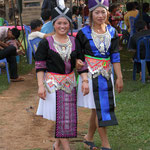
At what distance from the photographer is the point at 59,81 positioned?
3.84 meters

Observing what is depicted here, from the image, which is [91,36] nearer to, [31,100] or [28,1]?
[31,100]

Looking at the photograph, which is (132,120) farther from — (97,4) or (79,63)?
(97,4)

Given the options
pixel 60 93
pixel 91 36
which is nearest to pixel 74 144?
pixel 60 93

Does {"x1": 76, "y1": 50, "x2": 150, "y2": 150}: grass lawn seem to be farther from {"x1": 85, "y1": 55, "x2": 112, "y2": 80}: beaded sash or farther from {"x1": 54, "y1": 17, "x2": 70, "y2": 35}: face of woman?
{"x1": 54, "y1": 17, "x2": 70, "y2": 35}: face of woman

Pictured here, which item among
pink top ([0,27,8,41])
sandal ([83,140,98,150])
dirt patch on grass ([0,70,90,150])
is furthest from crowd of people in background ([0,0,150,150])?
pink top ([0,27,8,41])

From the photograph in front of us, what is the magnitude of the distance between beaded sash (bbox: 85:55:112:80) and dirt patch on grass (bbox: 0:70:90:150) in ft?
3.14

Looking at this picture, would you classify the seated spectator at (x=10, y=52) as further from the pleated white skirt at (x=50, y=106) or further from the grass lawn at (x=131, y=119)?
the pleated white skirt at (x=50, y=106)

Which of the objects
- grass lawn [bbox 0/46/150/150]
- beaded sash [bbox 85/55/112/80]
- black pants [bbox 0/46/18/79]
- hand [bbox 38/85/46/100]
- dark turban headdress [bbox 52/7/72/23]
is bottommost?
grass lawn [bbox 0/46/150/150]

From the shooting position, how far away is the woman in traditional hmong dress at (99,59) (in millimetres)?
3971

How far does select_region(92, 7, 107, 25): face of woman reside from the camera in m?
3.96

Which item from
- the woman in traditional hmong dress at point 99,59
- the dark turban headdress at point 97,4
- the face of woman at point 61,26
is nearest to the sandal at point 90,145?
the woman in traditional hmong dress at point 99,59

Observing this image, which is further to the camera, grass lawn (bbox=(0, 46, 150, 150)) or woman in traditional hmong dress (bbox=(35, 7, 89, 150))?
grass lawn (bbox=(0, 46, 150, 150))

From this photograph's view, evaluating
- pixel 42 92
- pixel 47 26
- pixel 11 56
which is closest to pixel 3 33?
pixel 11 56

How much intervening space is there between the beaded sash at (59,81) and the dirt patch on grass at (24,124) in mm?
890
